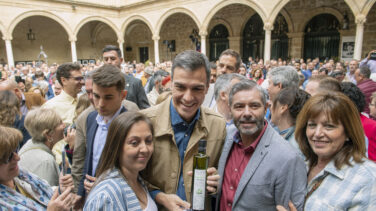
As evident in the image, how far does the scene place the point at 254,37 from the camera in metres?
15.5

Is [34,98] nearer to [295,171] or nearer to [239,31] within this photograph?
[295,171]

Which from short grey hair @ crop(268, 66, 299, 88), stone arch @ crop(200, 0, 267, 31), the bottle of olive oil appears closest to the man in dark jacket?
short grey hair @ crop(268, 66, 299, 88)

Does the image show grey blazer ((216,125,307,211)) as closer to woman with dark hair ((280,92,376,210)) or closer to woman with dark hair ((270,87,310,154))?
woman with dark hair ((280,92,376,210))

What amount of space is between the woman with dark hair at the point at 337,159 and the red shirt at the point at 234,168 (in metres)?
0.32

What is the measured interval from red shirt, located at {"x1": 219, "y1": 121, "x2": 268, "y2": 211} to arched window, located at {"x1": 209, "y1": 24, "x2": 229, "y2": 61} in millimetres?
15921

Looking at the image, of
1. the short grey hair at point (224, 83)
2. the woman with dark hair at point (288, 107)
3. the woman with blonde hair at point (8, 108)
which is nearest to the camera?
the woman with dark hair at point (288, 107)

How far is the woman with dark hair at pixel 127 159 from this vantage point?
4.29 ft

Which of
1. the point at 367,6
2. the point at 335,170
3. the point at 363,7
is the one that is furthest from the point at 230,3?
the point at 335,170

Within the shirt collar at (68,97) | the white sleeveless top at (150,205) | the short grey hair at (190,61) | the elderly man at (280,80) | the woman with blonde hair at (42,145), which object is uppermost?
the short grey hair at (190,61)

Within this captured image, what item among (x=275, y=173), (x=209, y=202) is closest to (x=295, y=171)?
(x=275, y=173)

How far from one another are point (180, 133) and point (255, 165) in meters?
0.50

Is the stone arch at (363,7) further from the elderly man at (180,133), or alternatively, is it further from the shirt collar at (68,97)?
the shirt collar at (68,97)

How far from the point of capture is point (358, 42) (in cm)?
970

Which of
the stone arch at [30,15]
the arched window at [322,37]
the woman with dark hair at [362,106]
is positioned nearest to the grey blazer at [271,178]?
the woman with dark hair at [362,106]
